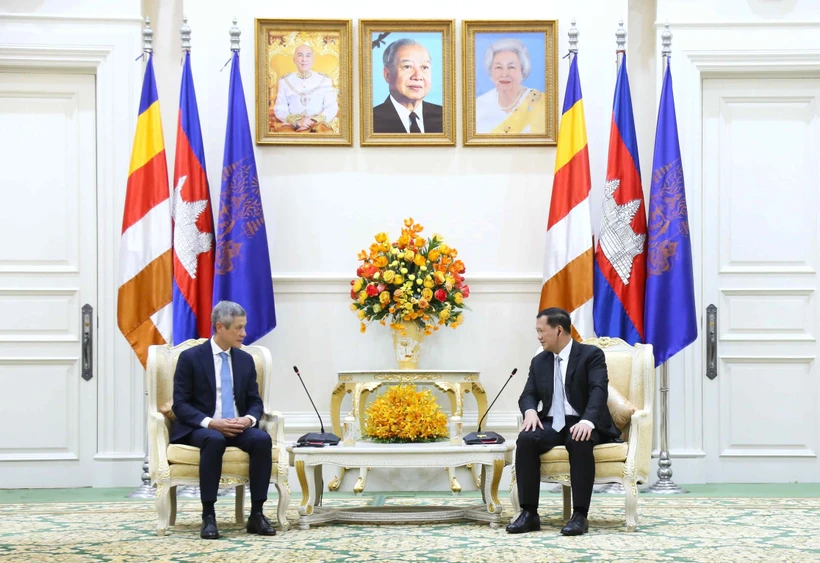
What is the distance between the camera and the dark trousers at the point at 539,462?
5.15 m

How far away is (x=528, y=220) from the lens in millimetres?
7215

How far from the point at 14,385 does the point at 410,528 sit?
11.0 ft

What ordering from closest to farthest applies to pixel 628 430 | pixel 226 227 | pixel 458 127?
pixel 628 430 → pixel 226 227 → pixel 458 127

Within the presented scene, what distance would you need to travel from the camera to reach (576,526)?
16.6ft

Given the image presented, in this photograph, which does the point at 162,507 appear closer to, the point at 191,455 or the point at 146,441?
the point at 191,455

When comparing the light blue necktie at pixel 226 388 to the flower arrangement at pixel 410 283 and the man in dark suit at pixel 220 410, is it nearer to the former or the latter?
the man in dark suit at pixel 220 410

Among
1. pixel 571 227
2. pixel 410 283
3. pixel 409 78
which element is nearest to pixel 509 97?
pixel 409 78

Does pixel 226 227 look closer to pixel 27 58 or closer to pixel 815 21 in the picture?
pixel 27 58

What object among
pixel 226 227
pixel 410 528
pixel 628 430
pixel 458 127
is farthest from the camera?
pixel 458 127

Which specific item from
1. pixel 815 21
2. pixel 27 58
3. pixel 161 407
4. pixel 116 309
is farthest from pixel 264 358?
pixel 815 21

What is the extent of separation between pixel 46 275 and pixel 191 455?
8.66 feet

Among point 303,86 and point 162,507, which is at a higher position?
point 303,86

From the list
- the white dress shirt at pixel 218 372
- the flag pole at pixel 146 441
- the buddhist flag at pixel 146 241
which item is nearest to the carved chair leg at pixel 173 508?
the white dress shirt at pixel 218 372

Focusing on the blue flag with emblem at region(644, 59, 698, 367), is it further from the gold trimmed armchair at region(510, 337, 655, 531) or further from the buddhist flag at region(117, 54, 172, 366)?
the buddhist flag at region(117, 54, 172, 366)
